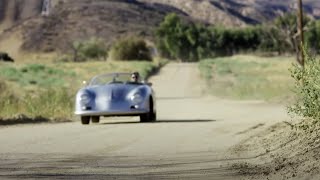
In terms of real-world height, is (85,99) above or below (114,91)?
below

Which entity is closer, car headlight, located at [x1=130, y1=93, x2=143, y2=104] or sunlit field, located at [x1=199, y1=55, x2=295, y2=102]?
car headlight, located at [x1=130, y1=93, x2=143, y2=104]

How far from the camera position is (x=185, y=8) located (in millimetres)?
197000

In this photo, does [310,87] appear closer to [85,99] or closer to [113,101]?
[113,101]

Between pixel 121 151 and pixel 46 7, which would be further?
pixel 46 7

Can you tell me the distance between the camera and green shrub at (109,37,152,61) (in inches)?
4432

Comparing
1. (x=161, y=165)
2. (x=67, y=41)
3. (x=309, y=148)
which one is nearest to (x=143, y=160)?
(x=161, y=165)

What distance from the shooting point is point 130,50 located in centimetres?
11394

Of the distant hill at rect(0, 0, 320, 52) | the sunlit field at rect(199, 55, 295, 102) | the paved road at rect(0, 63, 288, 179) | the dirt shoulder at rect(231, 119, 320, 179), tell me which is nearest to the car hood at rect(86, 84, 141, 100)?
the paved road at rect(0, 63, 288, 179)

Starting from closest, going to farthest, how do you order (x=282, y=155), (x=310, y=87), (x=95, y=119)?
(x=282, y=155)
(x=310, y=87)
(x=95, y=119)

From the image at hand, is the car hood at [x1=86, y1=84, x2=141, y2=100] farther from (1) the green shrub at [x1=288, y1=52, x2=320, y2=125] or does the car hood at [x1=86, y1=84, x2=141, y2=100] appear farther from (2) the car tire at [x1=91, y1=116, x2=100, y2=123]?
(1) the green shrub at [x1=288, y1=52, x2=320, y2=125]

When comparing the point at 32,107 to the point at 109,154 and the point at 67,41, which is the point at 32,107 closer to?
the point at 109,154

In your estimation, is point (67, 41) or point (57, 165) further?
point (67, 41)

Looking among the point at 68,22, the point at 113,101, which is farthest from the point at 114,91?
the point at 68,22

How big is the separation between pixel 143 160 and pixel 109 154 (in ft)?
3.47
